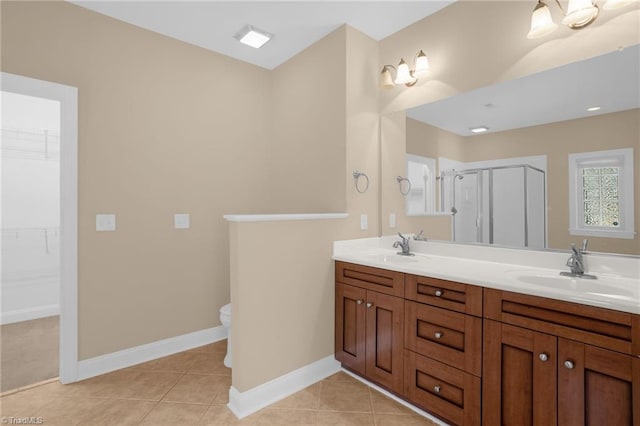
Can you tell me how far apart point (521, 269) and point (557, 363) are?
25.6 inches

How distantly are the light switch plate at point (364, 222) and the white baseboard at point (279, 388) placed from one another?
3.43 feet

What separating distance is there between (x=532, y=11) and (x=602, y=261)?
1.46 meters

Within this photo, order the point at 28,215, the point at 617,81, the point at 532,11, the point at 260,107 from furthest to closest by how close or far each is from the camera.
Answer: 1. the point at 28,215
2. the point at 260,107
3. the point at 532,11
4. the point at 617,81

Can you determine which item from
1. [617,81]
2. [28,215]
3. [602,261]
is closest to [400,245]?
[602,261]

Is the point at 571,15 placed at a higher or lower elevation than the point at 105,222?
higher

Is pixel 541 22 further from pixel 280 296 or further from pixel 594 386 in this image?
pixel 280 296

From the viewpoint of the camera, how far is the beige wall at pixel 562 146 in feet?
4.99

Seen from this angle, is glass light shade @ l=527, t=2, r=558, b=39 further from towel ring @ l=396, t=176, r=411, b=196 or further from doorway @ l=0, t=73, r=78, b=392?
doorway @ l=0, t=73, r=78, b=392

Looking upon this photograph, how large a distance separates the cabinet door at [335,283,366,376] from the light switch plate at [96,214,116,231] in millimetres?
1796

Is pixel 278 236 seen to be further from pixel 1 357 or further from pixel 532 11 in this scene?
pixel 1 357

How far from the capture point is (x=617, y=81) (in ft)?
5.02

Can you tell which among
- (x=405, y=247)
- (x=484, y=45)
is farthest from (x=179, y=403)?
(x=484, y=45)

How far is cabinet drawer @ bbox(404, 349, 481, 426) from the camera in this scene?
151cm

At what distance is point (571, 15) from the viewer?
1.54m
